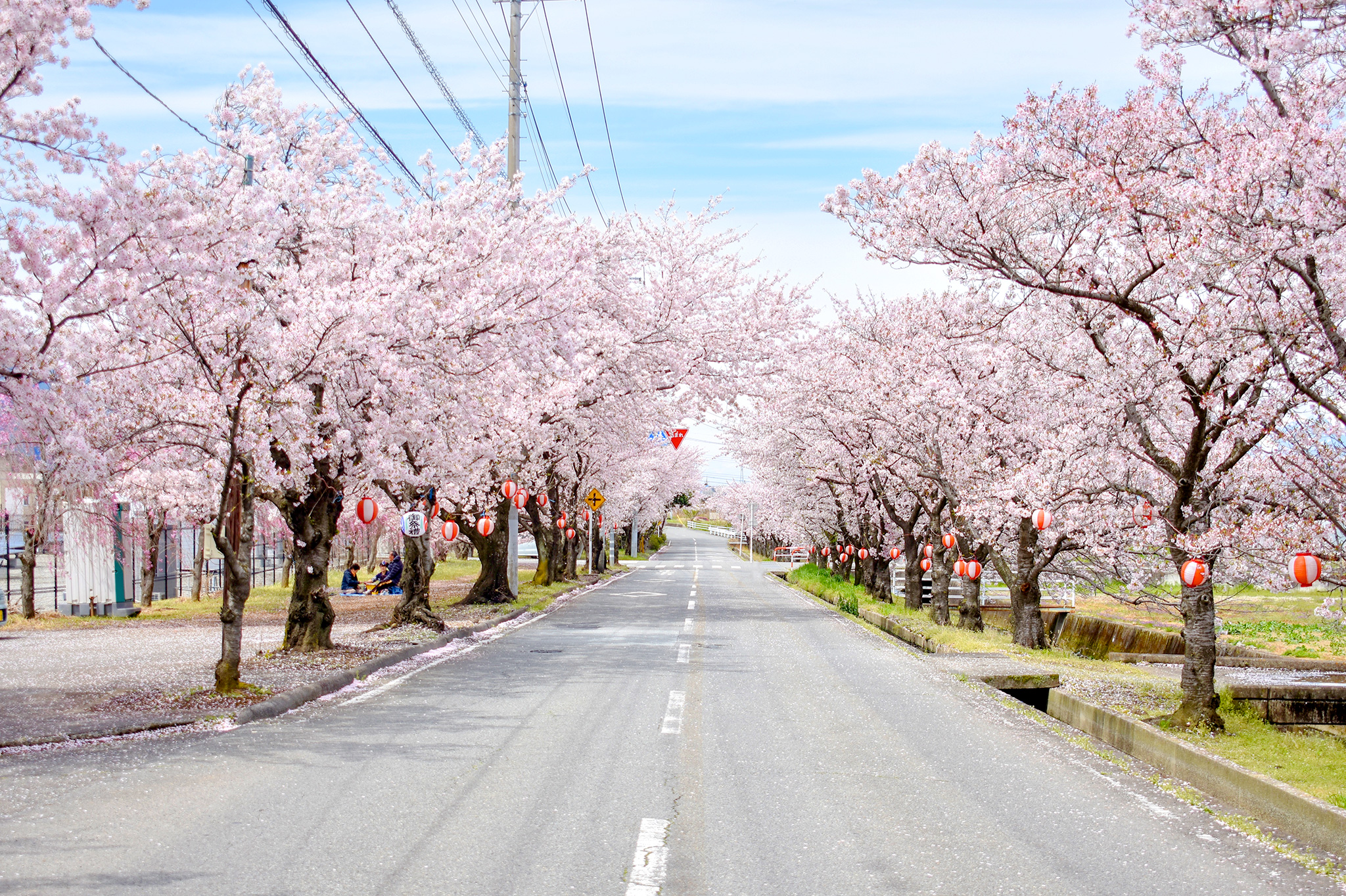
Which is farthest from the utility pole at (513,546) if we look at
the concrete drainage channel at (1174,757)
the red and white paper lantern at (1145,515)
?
the red and white paper lantern at (1145,515)

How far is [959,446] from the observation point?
23.1 meters

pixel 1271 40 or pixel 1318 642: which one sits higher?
pixel 1271 40

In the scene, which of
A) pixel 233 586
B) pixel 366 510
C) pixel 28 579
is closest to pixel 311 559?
pixel 366 510

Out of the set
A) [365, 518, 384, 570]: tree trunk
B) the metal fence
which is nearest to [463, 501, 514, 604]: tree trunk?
the metal fence

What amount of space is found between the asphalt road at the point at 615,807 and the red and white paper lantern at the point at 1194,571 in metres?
2.02

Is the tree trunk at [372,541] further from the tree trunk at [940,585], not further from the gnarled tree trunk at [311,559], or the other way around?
the gnarled tree trunk at [311,559]

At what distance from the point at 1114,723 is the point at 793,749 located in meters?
3.70

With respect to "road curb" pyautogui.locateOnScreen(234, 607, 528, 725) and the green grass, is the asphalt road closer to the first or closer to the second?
"road curb" pyautogui.locateOnScreen(234, 607, 528, 725)

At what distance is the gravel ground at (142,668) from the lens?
9.41m

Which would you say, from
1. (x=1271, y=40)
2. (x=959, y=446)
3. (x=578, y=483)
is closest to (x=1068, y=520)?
(x=959, y=446)

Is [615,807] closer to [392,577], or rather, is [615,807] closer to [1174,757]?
[1174,757]

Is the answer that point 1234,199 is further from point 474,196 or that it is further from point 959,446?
point 959,446

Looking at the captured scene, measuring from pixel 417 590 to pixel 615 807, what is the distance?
1359cm

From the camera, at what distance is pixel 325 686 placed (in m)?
11.4
